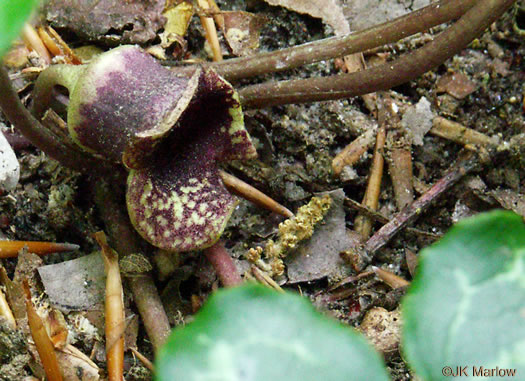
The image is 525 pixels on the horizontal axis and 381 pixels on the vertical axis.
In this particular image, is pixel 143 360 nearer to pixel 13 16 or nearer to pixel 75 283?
pixel 75 283

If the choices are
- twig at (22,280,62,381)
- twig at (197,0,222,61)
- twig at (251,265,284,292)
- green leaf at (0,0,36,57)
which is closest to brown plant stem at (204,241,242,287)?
twig at (251,265,284,292)

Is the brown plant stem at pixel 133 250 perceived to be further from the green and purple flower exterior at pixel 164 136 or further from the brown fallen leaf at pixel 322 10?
the brown fallen leaf at pixel 322 10

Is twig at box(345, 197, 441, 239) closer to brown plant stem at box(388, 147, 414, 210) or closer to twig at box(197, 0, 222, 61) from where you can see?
A: brown plant stem at box(388, 147, 414, 210)

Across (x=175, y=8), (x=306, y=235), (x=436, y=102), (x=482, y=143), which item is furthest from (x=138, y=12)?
(x=482, y=143)

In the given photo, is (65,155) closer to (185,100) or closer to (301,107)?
(185,100)

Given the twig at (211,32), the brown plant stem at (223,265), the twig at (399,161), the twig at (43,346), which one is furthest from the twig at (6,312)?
the twig at (399,161)
